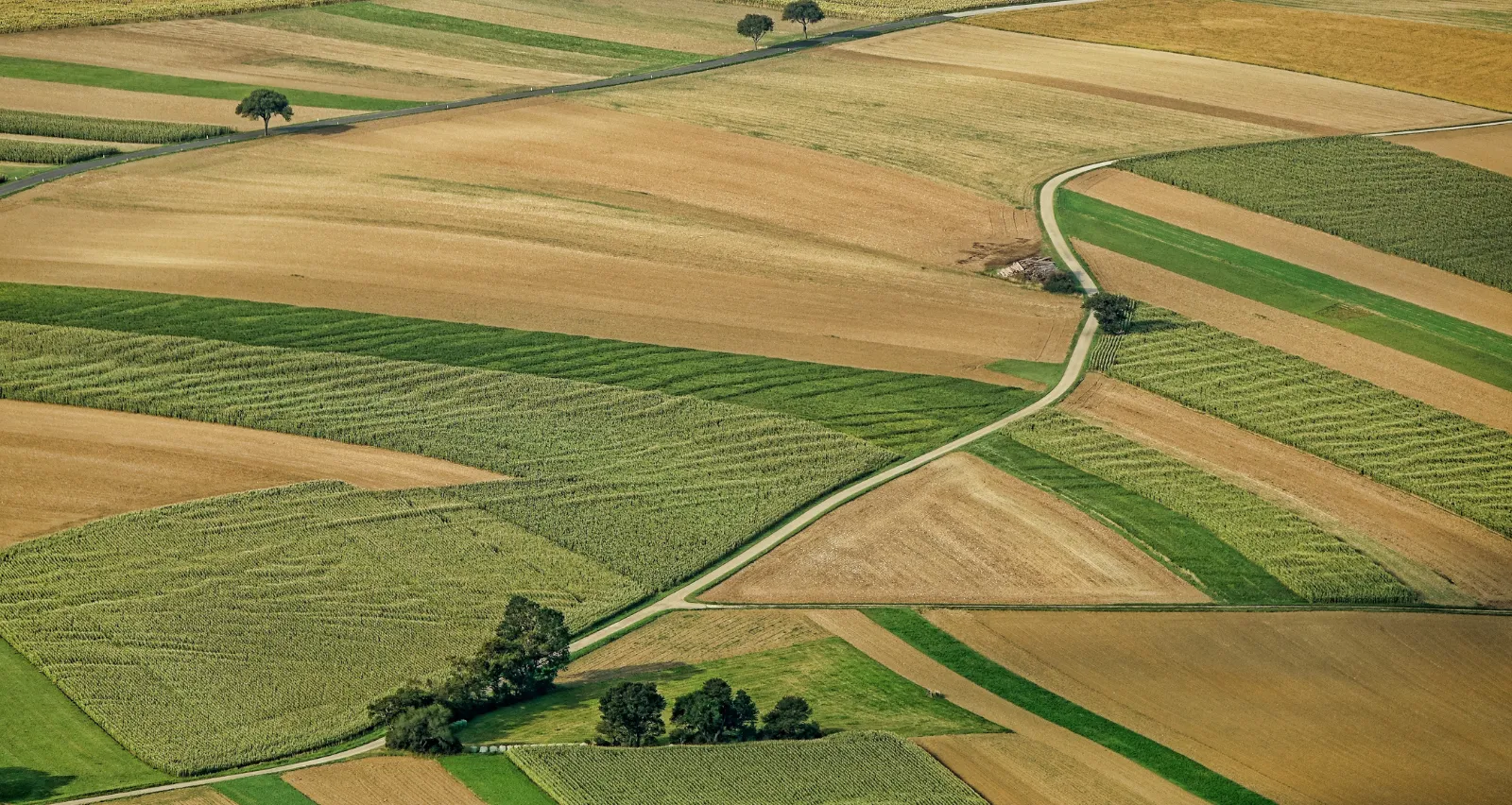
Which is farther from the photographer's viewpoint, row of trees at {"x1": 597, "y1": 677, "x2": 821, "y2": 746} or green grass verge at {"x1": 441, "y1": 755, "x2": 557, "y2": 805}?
row of trees at {"x1": 597, "y1": 677, "x2": 821, "y2": 746}

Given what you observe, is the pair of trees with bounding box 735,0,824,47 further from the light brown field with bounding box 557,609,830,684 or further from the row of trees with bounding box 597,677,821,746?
the row of trees with bounding box 597,677,821,746

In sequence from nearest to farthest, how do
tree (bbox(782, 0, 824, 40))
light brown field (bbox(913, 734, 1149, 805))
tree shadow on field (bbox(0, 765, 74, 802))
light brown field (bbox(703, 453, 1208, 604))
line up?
1. tree shadow on field (bbox(0, 765, 74, 802))
2. light brown field (bbox(913, 734, 1149, 805))
3. light brown field (bbox(703, 453, 1208, 604))
4. tree (bbox(782, 0, 824, 40))

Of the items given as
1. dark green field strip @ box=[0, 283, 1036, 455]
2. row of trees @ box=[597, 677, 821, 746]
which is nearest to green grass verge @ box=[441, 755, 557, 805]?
row of trees @ box=[597, 677, 821, 746]

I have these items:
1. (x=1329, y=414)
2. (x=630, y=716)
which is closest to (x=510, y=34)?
(x=1329, y=414)

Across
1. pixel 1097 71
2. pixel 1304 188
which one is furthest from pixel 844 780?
pixel 1097 71

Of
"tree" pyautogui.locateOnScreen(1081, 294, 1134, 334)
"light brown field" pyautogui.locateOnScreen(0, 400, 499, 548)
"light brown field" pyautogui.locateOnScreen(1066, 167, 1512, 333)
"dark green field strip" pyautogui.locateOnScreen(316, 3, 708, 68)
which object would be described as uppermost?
"dark green field strip" pyautogui.locateOnScreen(316, 3, 708, 68)

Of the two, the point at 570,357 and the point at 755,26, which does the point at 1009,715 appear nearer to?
the point at 570,357

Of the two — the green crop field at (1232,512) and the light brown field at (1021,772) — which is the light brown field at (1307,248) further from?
the light brown field at (1021,772)

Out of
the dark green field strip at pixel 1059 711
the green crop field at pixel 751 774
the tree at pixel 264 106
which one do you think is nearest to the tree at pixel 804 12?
the tree at pixel 264 106
